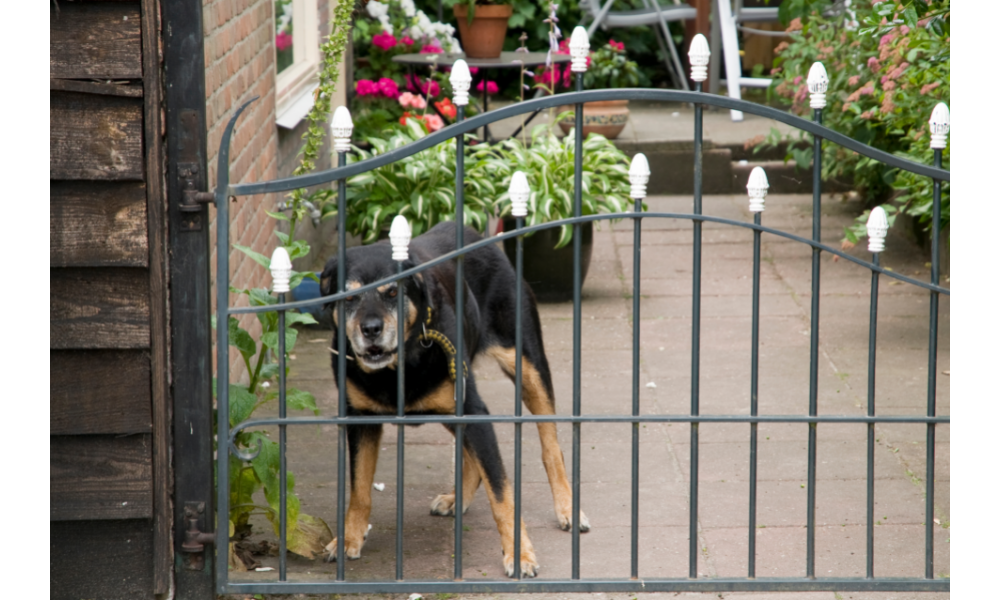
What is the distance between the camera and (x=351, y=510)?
11.1 ft

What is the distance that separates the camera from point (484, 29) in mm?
8250

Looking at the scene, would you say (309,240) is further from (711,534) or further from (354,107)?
(711,534)

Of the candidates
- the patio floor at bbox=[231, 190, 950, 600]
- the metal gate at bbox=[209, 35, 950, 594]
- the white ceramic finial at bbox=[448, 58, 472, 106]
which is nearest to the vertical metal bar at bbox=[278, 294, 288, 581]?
the metal gate at bbox=[209, 35, 950, 594]

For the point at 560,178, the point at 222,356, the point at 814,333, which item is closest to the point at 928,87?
the point at 560,178

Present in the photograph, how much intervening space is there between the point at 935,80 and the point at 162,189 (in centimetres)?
368

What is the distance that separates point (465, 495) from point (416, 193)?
2.85m

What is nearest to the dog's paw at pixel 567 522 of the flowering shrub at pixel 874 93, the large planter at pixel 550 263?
the flowering shrub at pixel 874 93

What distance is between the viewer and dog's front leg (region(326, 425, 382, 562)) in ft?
10.9

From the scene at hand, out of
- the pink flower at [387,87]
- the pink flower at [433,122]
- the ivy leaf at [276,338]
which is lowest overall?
the ivy leaf at [276,338]

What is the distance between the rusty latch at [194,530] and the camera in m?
2.87

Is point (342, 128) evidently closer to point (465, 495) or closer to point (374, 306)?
point (374, 306)

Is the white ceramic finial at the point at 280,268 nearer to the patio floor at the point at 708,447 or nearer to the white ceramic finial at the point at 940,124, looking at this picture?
the patio floor at the point at 708,447

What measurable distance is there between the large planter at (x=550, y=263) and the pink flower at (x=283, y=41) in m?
1.83

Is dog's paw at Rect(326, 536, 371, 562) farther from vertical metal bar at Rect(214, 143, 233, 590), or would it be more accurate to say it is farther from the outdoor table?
the outdoor table
